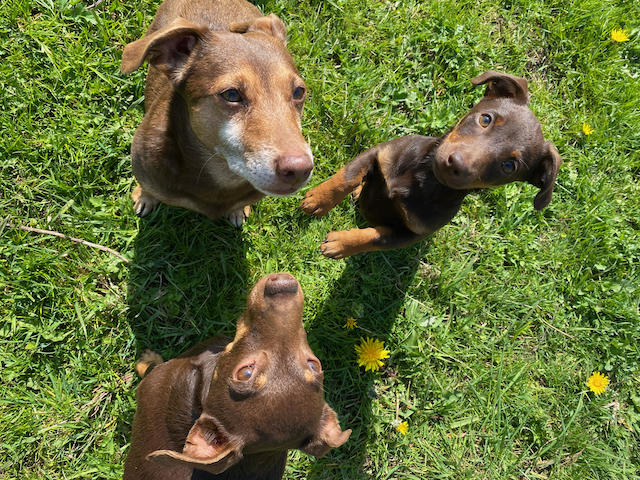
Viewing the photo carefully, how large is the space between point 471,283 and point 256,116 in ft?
10.9

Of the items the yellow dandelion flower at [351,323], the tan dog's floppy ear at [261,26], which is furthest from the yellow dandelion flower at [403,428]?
the tan dog's floppy ear at [261,26]

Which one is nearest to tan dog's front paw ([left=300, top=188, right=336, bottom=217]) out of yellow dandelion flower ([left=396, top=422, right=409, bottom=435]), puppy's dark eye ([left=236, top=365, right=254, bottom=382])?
puppy's dark eye ([left=236, top=365, right=254, bottom=382])

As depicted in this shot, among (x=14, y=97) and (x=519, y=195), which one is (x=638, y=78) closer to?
(x=519, y=195)

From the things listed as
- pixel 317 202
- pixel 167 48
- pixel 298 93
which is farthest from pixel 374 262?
pixel 167 48

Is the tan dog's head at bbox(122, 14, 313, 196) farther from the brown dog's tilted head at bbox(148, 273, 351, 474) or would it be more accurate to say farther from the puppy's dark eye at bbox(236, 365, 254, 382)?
the puppy's dark eye at bbox(236, 365, 254, 382)

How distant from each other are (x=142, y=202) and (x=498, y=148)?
10.7ft

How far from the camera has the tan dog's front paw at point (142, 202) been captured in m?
4.35

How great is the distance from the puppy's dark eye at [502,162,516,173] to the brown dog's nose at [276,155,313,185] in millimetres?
1835

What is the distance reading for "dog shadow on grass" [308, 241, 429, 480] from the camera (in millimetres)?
4539

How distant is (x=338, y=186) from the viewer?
4.21m

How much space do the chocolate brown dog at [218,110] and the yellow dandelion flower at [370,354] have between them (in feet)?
6.74

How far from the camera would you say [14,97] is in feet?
14.4

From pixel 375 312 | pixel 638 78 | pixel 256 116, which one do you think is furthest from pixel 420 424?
pixel 638 78

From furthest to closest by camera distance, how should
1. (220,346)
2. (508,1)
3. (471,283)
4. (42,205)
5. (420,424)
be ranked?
(508,1)
(471,283)
(420,424)
(42,205)
(220,346)
